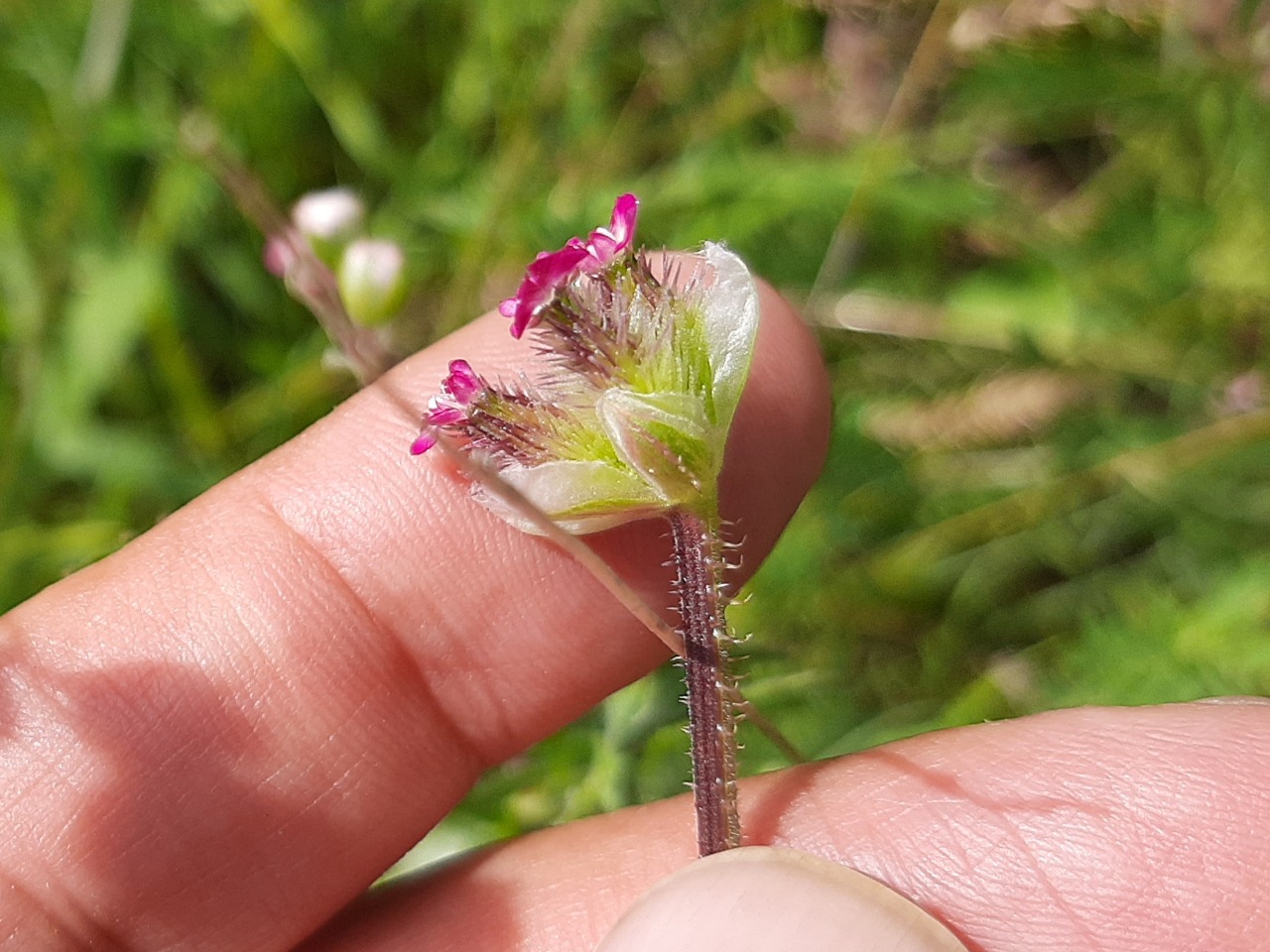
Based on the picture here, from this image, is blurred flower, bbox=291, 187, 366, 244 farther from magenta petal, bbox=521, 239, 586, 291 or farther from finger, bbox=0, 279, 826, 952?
magenta petal, bbox=521, 239, 586, 291

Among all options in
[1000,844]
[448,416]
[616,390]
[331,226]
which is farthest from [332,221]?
[1000,844]

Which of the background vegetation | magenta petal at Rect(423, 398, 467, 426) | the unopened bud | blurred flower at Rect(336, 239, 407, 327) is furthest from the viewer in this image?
the background vegetation

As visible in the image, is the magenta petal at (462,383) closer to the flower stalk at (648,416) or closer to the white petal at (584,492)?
the flower stalk at (648,416)

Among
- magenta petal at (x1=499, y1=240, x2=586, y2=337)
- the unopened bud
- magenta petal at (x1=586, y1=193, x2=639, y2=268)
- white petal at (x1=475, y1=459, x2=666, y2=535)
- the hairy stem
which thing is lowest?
the hairy stem

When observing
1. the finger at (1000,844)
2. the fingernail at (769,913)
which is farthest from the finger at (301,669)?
the fingernail at (769,913)

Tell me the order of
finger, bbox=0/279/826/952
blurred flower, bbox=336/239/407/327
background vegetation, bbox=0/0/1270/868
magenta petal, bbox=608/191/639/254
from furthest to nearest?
background vegetation, bbox=0/0/1270/868 < blurred flower, bbox=336/239/407/327 < finger, bbox=0/279/826/952 < magenta petal, bbox=608/191/639/254

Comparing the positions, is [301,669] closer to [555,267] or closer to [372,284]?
[372,284]

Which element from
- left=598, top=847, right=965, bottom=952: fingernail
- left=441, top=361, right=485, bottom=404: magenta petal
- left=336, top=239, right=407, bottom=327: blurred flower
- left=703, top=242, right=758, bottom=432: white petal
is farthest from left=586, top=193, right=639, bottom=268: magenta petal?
left=598, top=847, right=965, bottom=952: fingernail
